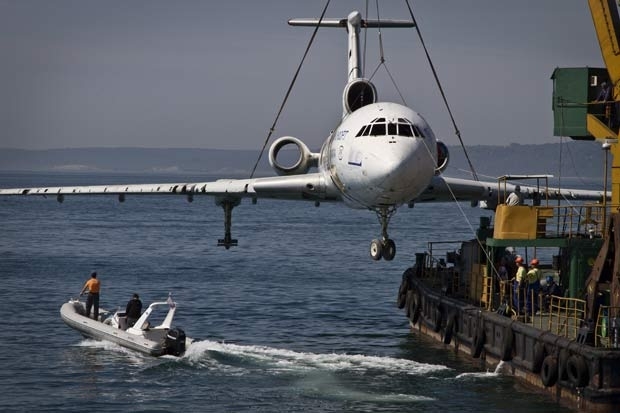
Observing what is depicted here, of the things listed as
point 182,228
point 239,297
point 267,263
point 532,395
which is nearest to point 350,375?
point 532,395

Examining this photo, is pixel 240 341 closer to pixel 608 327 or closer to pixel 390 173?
pixel 390 173

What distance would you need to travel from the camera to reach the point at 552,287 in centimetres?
3306

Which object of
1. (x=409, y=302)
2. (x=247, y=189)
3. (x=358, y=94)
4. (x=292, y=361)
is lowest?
(x=292, y=361)

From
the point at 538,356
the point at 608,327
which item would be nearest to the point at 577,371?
the point at 608,327

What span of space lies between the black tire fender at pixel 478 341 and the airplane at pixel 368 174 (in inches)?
154

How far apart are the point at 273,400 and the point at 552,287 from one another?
9479mm

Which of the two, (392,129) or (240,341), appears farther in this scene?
(240,341)

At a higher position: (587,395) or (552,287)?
(552,287)

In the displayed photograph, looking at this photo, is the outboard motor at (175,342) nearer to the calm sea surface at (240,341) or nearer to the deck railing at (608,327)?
the calm sea surface at (240,341)

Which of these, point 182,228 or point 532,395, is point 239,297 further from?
point 182,228

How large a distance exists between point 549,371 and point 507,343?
125 inches

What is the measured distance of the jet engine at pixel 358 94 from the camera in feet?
137

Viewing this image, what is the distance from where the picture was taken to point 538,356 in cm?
3003

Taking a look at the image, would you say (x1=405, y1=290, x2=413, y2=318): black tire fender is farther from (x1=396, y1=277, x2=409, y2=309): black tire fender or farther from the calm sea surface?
the calm sea surface
